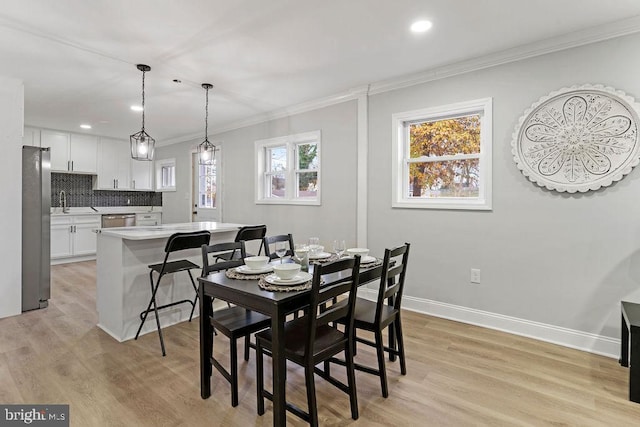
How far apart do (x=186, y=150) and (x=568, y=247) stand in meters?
6.26

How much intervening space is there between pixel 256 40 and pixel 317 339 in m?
2.41

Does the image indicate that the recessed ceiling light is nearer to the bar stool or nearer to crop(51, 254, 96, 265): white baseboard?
the bar stool

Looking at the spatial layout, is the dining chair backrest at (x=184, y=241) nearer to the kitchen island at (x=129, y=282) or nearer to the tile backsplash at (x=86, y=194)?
the kitchen island at (x=129, y=282)

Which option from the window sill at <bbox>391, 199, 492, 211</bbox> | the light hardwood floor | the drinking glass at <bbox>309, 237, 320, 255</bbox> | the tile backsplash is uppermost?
the tile backsplash

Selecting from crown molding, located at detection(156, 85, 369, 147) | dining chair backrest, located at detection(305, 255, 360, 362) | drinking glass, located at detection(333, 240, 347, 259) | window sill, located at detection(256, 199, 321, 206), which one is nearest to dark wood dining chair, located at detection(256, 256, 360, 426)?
dining chair backrest, located at detection(305, 255, 360, 362)

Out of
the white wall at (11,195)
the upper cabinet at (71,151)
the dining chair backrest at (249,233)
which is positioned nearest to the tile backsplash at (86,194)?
the upper cabinet at (71,151)

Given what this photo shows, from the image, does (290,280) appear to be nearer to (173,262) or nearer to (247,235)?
(247,235)

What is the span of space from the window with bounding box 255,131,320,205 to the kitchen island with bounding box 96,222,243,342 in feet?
6.21

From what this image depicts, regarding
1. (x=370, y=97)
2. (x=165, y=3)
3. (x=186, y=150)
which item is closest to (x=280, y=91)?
(x=370, y=97)

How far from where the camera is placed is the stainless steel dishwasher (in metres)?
6.61

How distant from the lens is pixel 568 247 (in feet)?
9.08

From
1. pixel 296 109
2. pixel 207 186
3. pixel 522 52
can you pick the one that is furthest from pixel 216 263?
pixel 207 186

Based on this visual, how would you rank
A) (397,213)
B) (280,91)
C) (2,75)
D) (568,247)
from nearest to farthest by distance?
1. (568,247)
2. (2,75)
3. (397,213)
4. (280,91)

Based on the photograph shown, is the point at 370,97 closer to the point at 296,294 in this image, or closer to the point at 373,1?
the point at 373,1
